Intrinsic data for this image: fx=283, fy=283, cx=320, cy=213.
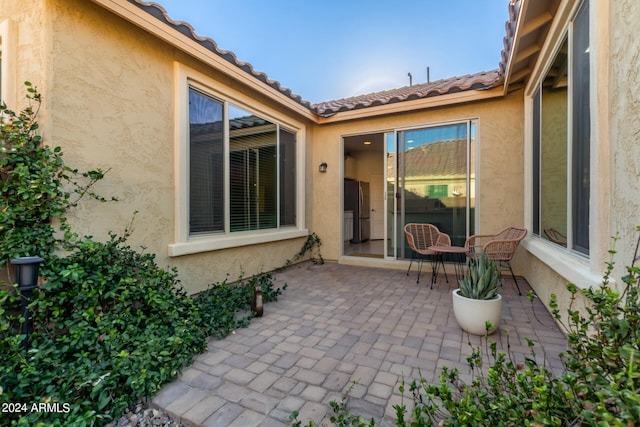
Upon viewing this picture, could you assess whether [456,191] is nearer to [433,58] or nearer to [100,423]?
[100,423]

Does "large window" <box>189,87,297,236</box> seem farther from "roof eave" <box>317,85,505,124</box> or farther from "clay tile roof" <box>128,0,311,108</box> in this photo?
"roof eave" <box>317,85,505,124</box>

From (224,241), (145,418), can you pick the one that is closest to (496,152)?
(224,241)

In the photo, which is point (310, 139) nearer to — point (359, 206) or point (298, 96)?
point (298, 96)

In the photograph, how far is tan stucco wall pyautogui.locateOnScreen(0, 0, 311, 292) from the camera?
2.37m

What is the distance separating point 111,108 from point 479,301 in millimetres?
3875

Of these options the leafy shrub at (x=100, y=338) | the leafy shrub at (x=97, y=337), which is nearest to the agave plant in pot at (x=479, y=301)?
the leafy shrub at (x=97, y=337)

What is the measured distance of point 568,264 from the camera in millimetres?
2381

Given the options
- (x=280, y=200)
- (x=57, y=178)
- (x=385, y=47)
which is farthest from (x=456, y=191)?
(x=385, y=47)

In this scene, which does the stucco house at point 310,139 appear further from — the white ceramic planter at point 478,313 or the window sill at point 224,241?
the white ceramic planter at point 478,313

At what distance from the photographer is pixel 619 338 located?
0.95 m

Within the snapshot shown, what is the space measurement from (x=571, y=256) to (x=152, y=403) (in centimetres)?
346

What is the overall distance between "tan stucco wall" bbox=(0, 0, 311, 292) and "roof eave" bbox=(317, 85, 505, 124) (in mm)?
2711

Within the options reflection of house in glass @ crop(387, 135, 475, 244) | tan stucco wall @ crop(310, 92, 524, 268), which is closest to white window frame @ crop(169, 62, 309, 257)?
reflection of house in glass @ crop(387, 135, 475, 244)

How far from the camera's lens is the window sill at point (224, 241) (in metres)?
3.30
